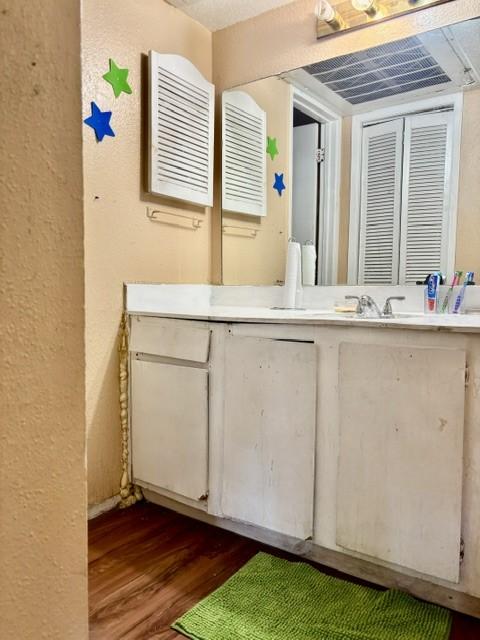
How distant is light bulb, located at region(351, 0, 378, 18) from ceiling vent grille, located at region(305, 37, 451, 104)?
12cm

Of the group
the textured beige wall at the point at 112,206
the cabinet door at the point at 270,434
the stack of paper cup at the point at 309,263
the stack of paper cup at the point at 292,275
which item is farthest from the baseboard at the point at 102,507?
the stack of paper cup at the point at 309,263

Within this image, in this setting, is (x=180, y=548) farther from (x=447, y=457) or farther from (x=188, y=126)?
(x=188, y=126)

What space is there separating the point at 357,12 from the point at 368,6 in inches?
2.6

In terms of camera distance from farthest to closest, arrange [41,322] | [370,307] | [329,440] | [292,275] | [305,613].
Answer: [292,275] < [370,307] < [329,440] < [305,613] < [41,322]

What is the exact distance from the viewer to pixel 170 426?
5.58 feet

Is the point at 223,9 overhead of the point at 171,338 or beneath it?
overhead

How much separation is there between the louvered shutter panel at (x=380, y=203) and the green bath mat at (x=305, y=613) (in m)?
1.06

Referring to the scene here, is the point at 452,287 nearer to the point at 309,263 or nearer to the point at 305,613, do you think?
the point at 309,263

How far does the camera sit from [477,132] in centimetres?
159

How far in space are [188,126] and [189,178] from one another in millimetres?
217

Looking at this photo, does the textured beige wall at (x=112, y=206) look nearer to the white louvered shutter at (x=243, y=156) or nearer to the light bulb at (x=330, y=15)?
the white louvered shutter at (x=243, y=156)

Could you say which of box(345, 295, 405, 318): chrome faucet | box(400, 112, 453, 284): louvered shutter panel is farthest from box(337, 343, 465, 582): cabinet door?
box(400, 112, 453, 284): louvered shutter panel

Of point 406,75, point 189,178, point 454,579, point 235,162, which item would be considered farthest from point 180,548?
point 406,75

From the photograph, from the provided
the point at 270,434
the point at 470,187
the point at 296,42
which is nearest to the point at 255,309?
the point at 270,434
